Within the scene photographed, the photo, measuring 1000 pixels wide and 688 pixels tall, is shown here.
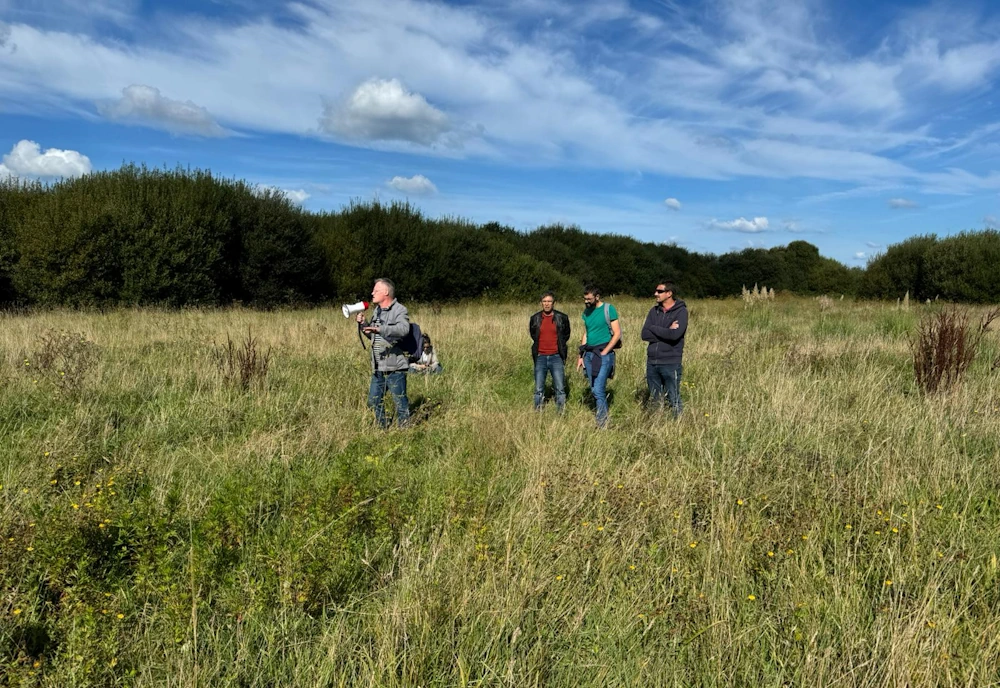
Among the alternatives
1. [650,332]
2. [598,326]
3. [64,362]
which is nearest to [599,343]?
[598,326]

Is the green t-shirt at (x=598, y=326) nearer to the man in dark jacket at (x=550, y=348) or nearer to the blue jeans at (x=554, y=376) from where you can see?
the man in dark jacket at (x=550, y=348)

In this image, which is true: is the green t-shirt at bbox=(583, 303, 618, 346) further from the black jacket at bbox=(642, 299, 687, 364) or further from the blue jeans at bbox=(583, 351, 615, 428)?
the black jacket at bbox=(642, 299, 687, 364)

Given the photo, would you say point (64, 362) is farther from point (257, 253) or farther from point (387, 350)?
point (257, 253)

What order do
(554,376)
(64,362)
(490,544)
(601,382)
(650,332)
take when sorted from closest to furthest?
(490,544), (650,332), (64,362), (601,382), (554,376)

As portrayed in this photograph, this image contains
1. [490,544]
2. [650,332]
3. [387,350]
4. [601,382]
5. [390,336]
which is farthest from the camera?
[601,382]

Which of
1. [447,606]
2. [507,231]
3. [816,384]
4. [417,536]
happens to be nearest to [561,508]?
[417,536]

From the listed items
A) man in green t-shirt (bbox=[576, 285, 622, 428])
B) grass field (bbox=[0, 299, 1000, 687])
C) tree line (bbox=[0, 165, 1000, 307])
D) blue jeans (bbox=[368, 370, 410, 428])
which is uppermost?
tree line (bbox=[0, 165, 1000, 307])

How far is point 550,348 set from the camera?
7.02m

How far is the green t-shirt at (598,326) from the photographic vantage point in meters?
6.93

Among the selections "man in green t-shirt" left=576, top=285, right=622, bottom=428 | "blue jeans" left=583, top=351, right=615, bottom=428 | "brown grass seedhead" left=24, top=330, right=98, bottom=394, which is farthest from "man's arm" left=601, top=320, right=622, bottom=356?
"brown grass seedhead" left=24, top=330, right=98, bottom=394

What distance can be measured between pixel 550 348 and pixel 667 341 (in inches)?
55.2

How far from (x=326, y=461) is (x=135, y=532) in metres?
1.62

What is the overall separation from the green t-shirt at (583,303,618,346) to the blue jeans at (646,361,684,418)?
2.15ft

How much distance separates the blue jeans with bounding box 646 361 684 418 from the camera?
6.37 meters
